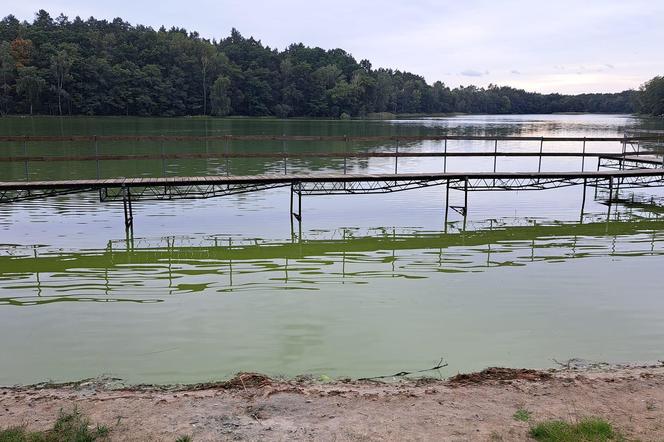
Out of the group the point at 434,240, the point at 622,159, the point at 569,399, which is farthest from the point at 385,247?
the point at 622,159

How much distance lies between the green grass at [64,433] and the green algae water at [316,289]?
4.80 ft

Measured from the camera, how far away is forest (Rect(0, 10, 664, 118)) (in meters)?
84.6

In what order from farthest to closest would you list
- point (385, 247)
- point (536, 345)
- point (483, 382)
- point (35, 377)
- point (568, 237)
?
point (568, 237), point (385, 247), point (536, 345), point (35, 377), point (483, 382)

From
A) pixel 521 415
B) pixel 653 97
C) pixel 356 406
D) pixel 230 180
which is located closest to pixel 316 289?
pixel 356 406

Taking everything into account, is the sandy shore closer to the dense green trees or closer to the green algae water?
the green algae water

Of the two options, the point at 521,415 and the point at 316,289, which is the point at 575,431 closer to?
the point at 521,415

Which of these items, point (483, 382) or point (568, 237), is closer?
point (483, 382)

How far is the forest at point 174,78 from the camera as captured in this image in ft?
277

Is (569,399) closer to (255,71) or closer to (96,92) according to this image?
(96,92)

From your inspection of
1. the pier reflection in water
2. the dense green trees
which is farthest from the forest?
the pier reflection in water

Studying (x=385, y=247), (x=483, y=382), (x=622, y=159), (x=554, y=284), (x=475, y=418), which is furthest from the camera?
(x=622, y=159)

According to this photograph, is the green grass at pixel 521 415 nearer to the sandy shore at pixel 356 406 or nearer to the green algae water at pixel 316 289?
the sandy shore at pixel 356 406

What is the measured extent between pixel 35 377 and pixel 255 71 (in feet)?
362

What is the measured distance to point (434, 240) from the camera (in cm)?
1352
